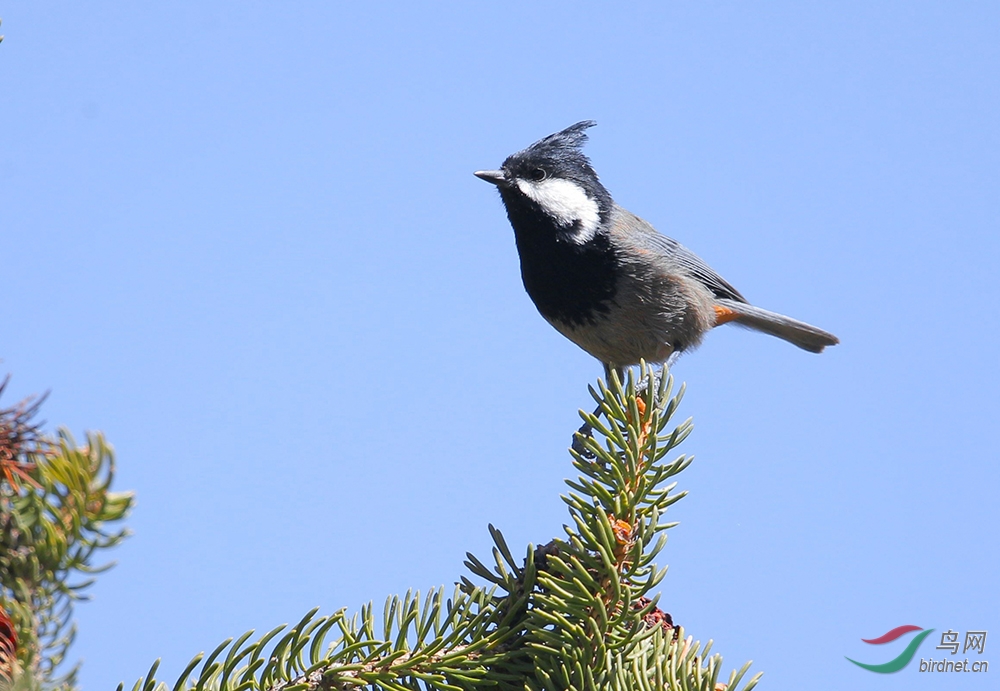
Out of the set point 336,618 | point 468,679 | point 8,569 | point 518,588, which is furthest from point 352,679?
point 8,569

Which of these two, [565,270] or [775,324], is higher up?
[775,324]

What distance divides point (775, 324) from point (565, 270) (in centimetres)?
192

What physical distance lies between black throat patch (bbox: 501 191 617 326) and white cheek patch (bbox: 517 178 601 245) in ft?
0.13

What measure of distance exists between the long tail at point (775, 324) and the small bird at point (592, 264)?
36 centimetres

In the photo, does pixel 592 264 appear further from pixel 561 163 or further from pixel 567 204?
pixel 561 163

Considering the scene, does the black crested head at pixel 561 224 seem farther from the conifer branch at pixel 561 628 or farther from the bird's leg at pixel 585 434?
the conifer branch at pixel 561 628

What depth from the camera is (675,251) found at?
543 centimetres

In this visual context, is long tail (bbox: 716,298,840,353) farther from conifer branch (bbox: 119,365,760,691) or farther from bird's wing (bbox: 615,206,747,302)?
conifer branch (bbox: 119,365,760,691)

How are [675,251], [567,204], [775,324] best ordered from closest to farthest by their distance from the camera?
[567,204] → [675,251] → [775,324]

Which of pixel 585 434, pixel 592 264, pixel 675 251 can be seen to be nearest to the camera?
pixel 585 434

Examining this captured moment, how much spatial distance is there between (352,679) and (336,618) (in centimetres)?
15

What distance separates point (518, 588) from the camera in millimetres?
2211

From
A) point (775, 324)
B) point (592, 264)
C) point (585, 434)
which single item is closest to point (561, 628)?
point (585, 434)

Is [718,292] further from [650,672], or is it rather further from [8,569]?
[8,569]
